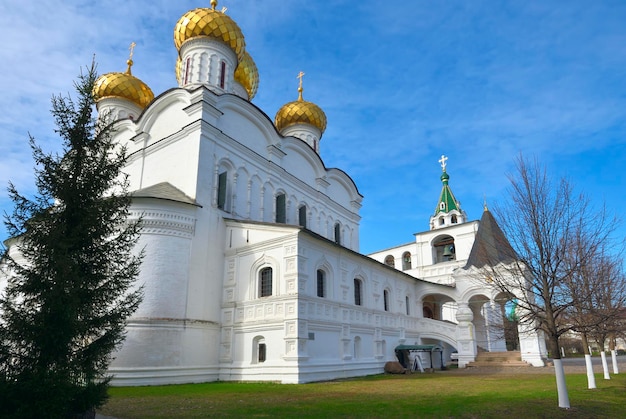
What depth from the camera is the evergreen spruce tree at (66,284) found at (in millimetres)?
6156

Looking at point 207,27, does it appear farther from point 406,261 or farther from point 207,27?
point 406,261

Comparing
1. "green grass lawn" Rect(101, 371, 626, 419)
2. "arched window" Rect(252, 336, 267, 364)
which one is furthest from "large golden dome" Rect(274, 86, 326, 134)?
"green grass lawn" Rect(101, 371, 626, 419)

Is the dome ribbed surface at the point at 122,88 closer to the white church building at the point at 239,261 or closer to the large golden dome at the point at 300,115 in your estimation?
the white church building at the point at 239,261

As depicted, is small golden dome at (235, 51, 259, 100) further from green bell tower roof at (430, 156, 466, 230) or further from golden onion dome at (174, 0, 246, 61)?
green bell tower roof at (430, 156, 466, 230)

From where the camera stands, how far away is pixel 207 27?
21.2 metres

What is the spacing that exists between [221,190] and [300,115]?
10.5m

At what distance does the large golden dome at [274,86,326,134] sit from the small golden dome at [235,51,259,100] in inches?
86.8

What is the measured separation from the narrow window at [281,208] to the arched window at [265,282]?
5.44m

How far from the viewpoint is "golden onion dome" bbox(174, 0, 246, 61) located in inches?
835

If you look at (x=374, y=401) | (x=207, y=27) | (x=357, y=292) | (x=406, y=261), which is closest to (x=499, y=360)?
(x=357, y=292)

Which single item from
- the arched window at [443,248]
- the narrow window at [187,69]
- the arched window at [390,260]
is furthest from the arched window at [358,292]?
the arched window at [390,260]

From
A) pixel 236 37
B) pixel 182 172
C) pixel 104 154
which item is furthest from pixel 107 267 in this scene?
pixel 236 37

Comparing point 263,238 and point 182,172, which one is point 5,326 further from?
point 182,172

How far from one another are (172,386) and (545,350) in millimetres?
17156
